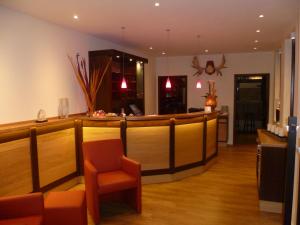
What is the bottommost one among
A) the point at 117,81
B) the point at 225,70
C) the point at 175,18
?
the point at 117,81

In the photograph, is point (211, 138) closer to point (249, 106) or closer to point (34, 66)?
Result: point (34, 66)

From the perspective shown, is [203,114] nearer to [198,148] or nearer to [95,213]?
[198,148]

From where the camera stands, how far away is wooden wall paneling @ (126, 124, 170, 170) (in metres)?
4.48

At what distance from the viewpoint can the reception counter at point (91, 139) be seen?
3.44 m

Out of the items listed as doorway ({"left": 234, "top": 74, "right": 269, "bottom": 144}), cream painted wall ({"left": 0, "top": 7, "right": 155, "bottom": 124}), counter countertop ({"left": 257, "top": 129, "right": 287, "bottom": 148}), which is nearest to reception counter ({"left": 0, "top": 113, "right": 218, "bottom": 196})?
cream painted wall ({"left": 0, "top": 7, "right": 155, "bottom": 124})

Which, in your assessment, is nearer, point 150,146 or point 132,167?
point 132,167

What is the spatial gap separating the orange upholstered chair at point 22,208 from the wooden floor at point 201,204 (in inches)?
39.1

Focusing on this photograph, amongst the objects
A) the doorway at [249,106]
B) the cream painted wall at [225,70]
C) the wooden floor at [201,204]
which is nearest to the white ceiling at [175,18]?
the cream painted wall at [225,70]

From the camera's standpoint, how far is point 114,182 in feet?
10.8

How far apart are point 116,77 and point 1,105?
2592 mm

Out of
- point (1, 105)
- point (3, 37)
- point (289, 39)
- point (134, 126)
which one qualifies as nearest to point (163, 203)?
point (134, 126)

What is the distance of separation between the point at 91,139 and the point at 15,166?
1.40 m

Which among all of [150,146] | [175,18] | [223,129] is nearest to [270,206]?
[150,146]

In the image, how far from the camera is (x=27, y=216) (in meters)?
2.43
